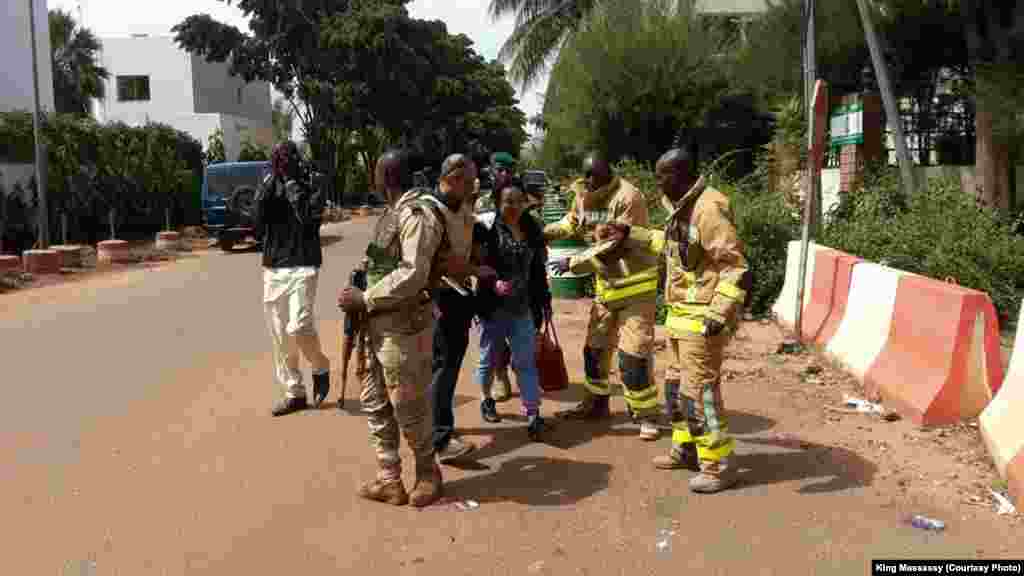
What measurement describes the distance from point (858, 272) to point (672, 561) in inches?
148

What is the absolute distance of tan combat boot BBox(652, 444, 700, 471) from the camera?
4848mm

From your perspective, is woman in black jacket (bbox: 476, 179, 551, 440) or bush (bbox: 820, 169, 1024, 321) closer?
woman in black jacket (bbox: 476, 179, 551, 440)

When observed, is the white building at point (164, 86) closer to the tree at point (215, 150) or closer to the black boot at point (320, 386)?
the tree at point (215, 150)

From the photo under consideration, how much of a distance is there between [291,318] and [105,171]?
20.0m

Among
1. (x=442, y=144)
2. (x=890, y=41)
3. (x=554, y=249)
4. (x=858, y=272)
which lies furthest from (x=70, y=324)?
(x=442, y=144)

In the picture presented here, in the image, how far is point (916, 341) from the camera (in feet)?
18.0

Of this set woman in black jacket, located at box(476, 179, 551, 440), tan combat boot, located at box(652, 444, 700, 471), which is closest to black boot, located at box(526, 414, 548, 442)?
woman in black jacket, located at box(476, 179, 551, 440)

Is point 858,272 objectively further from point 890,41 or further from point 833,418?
point 890,41

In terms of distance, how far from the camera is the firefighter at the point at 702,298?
14.3 ft

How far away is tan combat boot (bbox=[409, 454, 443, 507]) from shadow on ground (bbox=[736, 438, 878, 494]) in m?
1.52

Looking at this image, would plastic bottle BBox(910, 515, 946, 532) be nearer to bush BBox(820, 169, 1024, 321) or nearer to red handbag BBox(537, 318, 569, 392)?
red handbag BBox(537, 318, 569, 392)

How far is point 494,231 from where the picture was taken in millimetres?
5324

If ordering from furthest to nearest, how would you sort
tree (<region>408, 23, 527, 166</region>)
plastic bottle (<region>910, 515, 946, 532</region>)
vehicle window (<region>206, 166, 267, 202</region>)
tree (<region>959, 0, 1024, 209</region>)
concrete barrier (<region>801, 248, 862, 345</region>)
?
tree (<region>408, 23, 527, 166</region>) → vehicle window (<region>206, 166, 267, 202</region>) → tree (<region>959, 0, 1024, 209</region>) → concrete barrier (<region>801, 248, 862, 345</region>) → plastic bottle (<region>910, 515, 946, 532</region>)

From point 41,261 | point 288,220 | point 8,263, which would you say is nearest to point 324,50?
point 41,261
